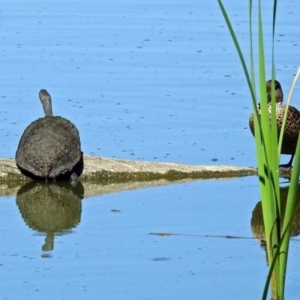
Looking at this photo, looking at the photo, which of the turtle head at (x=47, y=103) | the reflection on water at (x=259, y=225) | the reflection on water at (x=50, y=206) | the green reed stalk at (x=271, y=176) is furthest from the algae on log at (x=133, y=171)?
the green reed stalk at (x=271, y=176)

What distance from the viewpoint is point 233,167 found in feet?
28.5

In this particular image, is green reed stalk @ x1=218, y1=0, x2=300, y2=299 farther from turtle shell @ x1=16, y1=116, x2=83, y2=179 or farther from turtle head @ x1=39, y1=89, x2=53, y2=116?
turtle head @ x1=39, y1=89, x2=53, y2=116

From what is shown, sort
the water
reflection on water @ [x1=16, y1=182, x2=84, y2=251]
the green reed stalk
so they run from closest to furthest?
the green reed stalk
the water
reflection on water @ [x1=16, y1=182, x2=84, y2=251]

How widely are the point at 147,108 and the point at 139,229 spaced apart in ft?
12.5

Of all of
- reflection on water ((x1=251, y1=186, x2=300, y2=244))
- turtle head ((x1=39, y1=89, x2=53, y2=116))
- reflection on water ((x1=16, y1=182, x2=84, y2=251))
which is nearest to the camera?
reflection on water ((x1=251, y1=186, x2=300, y2=244))

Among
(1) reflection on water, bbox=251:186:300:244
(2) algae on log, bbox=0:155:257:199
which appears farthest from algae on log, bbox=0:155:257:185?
(1) reflection on water, bbox=251:186:300:244

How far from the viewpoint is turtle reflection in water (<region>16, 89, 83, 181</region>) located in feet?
27.6

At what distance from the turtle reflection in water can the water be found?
1.70 feet

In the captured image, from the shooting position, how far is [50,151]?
28.4 ft

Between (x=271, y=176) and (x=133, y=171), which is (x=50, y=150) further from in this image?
(x=271, y=176)

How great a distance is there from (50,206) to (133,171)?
875 mm

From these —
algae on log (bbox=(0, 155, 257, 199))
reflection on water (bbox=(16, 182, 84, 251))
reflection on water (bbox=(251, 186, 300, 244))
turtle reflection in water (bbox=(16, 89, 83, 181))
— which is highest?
turtle reflection in water (bbox=(16, 89, 83, 181))

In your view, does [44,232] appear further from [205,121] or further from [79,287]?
[205,121]

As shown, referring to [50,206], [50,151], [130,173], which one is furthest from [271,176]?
[50,151]
